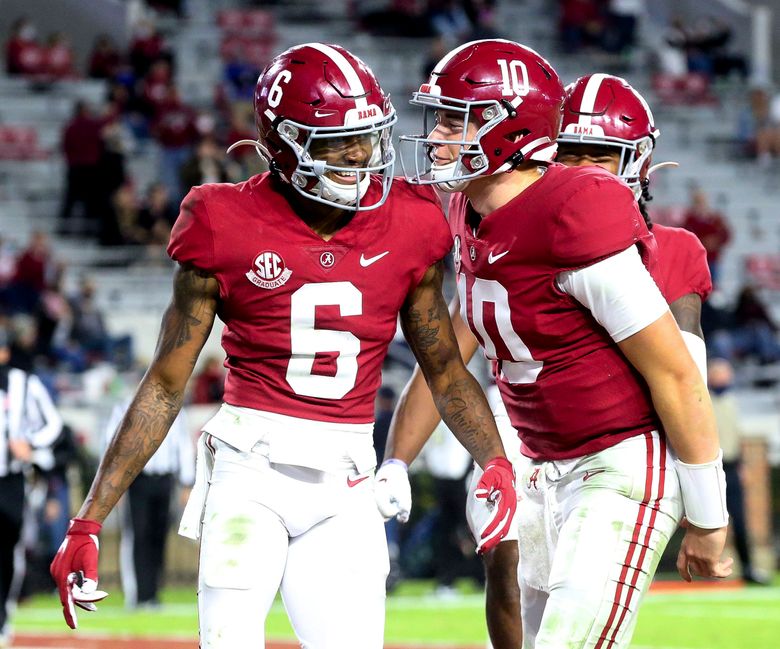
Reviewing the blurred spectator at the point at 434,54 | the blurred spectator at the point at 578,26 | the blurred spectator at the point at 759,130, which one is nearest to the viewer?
the blurred spectator at the point at 434,54

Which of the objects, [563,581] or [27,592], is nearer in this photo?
[563,581]

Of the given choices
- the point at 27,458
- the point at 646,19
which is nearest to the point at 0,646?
the point at 27,458

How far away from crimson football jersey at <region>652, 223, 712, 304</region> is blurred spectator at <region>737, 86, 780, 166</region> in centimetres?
1513

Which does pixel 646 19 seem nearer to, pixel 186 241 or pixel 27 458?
pixel 27 458

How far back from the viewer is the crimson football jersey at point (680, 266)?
4.07m

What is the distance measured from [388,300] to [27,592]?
8355 millimetres

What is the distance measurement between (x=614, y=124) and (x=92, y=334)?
9273 millimetres

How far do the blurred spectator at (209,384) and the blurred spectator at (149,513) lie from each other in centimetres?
154

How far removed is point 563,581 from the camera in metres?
3.51

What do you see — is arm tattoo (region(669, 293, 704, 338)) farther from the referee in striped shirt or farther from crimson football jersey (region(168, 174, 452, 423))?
the referee in striped shirt


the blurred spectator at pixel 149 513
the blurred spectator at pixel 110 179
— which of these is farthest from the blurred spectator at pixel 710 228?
the blurred spectator at pixel 149 513

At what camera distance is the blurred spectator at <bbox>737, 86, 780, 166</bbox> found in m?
18.7

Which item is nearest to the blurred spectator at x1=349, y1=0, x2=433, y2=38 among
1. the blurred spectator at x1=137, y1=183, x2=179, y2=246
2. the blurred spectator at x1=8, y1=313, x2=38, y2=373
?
the blurred spectator at x1=137, y1=183, x2=179, y2=246

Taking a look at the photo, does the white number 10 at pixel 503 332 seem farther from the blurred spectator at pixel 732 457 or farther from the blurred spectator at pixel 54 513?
the blurred spectator at pixel 732 457
